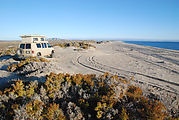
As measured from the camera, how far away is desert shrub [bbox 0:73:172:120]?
2.50 m

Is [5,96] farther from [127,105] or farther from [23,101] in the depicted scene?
[127,105]

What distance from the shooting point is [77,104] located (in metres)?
3.09

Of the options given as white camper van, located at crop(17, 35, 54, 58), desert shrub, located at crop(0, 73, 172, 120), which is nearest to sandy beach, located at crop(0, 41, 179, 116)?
desert shrub, located at crop(0, 73, 172, 120)

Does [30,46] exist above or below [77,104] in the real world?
above

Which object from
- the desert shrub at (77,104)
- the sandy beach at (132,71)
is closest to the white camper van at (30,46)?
the sandy beach at (132,71)

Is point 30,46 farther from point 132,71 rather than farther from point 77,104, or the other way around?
point 132,71

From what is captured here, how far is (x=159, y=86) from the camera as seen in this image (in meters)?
5.54

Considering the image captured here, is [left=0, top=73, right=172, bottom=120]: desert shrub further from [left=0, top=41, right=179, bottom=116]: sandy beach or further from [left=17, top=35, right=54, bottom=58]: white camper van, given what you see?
[left=17, top=35, right=54, bottom=58]: white camper van

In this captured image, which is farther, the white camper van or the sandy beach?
the white camper van

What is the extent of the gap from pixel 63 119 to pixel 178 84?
6.74 m

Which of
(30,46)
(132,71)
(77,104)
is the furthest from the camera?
(30,46)

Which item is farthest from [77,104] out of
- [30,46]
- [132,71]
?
[30,46]

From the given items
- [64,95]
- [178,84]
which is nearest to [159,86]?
[178,84]

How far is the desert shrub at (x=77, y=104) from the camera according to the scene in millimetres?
2496
